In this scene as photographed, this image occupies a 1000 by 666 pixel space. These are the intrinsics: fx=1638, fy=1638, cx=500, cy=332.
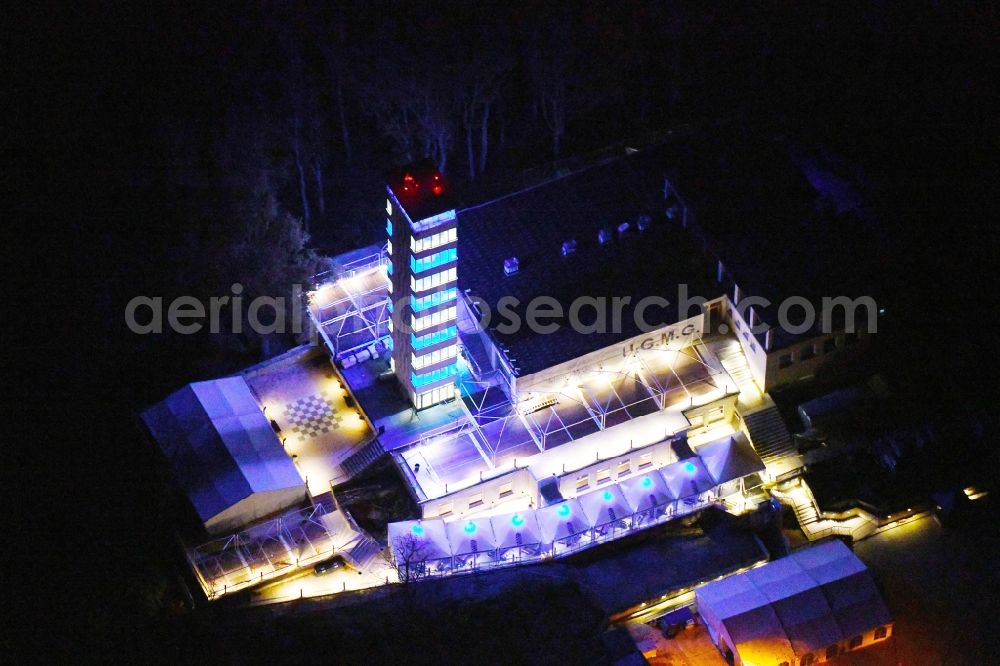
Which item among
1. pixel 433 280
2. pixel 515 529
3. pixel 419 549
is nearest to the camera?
pixel 433 280

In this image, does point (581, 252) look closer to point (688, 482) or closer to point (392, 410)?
point (392, 410)

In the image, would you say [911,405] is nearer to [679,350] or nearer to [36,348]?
[679,350]

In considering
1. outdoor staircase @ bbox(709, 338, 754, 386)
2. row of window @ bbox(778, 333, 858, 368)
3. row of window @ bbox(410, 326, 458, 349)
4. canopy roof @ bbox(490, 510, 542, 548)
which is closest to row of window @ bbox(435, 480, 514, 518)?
canopy roof @ bbox(490, 510, 542, 548)

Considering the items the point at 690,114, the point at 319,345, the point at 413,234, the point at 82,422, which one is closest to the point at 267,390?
the point at 319,345

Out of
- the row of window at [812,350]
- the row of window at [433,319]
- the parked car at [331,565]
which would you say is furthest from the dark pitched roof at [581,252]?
the parked car at [331,565]

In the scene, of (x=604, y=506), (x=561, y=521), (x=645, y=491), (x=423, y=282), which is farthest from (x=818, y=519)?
(x=423, y=282)
